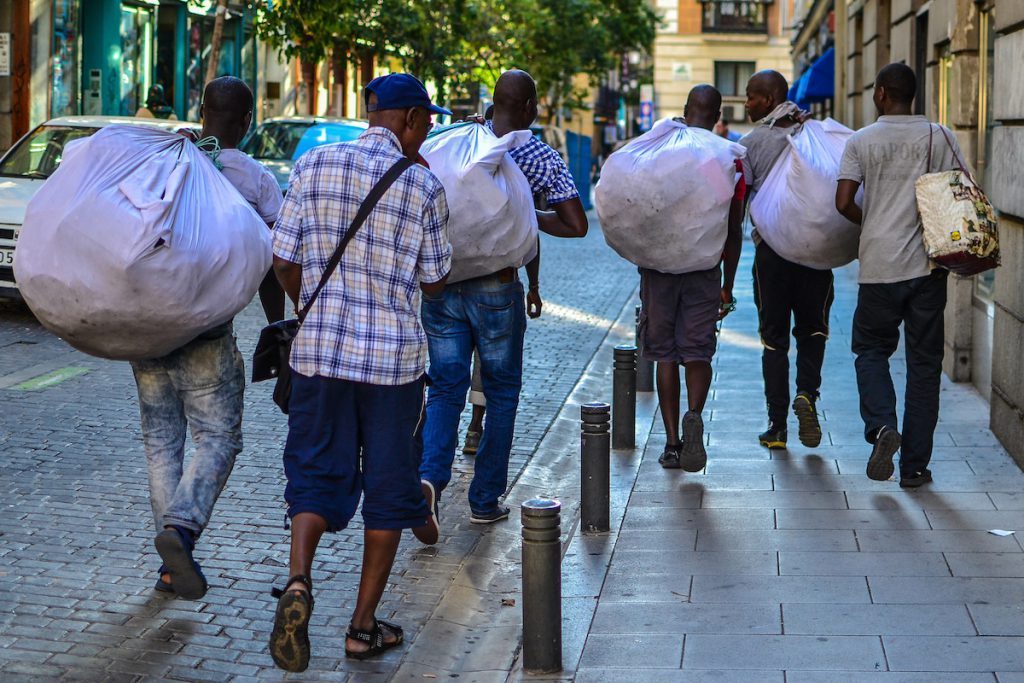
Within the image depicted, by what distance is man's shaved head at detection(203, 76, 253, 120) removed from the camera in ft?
19.1

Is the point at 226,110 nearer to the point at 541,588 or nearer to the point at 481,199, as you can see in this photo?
the point at 481,199

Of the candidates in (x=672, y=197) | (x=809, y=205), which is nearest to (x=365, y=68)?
(x=809, y=205)

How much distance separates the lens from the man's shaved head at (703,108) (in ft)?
25.1

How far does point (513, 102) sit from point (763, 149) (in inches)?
76.9

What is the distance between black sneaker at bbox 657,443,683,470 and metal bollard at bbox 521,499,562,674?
3.10m

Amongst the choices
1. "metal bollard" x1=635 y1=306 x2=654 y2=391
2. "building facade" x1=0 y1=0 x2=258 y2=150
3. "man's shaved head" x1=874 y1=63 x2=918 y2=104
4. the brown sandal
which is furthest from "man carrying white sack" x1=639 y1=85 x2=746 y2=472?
"building facade" x1=0 y1=0 x2=258 y2=150

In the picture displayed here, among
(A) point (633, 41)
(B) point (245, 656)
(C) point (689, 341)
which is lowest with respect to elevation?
(B) point (245, 656)

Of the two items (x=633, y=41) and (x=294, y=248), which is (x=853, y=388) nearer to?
(x=294, y=248)

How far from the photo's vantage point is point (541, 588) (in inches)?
189

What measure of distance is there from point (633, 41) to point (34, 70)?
2840 centimetres

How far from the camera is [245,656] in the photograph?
16.2 feet

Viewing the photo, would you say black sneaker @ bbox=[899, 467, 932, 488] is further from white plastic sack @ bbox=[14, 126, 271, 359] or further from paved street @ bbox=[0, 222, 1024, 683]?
white plastic sack @ bbox=[14, 126, 271, 359]

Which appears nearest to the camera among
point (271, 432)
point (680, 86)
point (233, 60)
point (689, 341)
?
point (689, 341)

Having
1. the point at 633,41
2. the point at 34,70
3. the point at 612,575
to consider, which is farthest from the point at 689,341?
the point at 633,41
